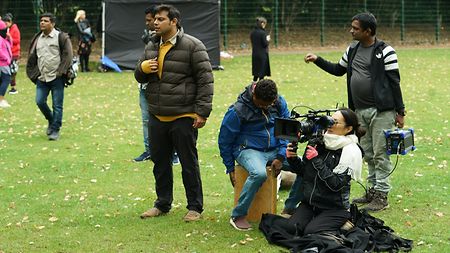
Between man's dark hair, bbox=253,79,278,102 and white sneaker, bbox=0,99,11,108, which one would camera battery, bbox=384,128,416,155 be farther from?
white sneaker, bbox=0,99,11,108

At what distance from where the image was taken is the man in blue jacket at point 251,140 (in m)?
7.78

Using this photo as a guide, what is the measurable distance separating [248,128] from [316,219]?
1.12 m

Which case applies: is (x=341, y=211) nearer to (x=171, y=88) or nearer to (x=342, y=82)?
(x=171, y=88)

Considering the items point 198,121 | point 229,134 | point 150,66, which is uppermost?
point 150,66

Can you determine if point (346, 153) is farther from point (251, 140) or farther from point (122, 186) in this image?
point (122, 186)

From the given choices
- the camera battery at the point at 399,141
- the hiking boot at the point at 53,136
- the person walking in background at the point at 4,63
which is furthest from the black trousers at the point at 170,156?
the person walking in background at the point at 4,63

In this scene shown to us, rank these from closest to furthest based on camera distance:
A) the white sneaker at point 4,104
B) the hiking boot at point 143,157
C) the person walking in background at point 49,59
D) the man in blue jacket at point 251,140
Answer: the man in blue jacket at point 251,140, the hiking boot at point 143,157, the person walking in background at point 49,59, the white sneaker at point 4,104

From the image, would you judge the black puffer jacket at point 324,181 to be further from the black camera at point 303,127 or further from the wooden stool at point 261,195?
the wooden stool at point 261,195

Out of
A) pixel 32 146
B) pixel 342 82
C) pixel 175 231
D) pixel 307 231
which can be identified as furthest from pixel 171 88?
pixel 342 82

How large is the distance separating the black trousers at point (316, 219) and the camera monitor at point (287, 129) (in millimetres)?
681

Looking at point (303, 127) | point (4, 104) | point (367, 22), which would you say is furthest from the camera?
point (4, 104)

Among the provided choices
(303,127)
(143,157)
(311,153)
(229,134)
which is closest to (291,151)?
(311,153)

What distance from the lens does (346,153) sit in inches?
294

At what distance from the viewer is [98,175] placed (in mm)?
10484
